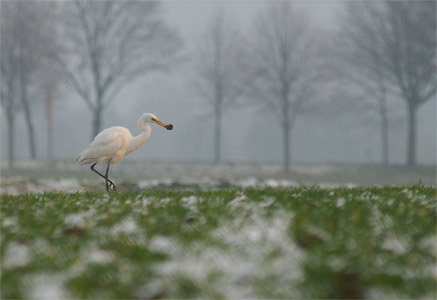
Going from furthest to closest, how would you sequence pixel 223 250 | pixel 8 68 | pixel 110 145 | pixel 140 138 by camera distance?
pixel 8 68
pixel 140 138
pixel 110 145
pixel 223 250

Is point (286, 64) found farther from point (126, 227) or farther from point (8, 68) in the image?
point (126, 227)

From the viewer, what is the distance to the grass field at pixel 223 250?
10.5 feet

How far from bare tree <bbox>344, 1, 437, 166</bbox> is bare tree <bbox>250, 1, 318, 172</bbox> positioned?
3.08m

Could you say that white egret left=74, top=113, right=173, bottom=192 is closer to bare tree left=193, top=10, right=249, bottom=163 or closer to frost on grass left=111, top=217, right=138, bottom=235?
frost on grass left=111, top=217, right=138, bottom=235

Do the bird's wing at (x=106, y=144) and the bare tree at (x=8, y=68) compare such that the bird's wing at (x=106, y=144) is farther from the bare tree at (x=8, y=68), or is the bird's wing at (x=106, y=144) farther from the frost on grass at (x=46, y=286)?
the bare tree at (x=8, y=68)

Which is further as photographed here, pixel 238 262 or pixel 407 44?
pixel 407 44

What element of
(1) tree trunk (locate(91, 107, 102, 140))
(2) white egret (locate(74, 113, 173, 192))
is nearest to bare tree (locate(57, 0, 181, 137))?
(1) tree trunk (locate(91, 107, 102, 140))

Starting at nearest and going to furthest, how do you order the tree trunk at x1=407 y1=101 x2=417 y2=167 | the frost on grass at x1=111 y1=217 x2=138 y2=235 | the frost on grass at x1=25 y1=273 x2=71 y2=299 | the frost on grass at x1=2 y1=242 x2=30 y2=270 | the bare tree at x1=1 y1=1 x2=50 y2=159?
the frost on grass at x1=25 y1=273 x2=71 y2=299 < the frost on grass at x1=2 y1=242 x2=30 y2=270 < the frost on grass at x1=111 y1=217 x2=138 y2=235 < the bare tree at x1=1 y1=1 x2=50 y2=159 < the tree trunk at x1=407 y1=101 x2=417 y2=167

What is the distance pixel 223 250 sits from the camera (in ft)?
12.3

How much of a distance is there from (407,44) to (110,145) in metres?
19.7

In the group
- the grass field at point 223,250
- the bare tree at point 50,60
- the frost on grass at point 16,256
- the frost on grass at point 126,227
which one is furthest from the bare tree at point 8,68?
the frost on grass at point 16,256

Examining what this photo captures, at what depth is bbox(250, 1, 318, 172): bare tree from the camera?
24.2 meters

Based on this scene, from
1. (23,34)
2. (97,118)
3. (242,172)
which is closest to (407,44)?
(242,172)

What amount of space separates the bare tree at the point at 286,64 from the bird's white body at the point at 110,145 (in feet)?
53.9
